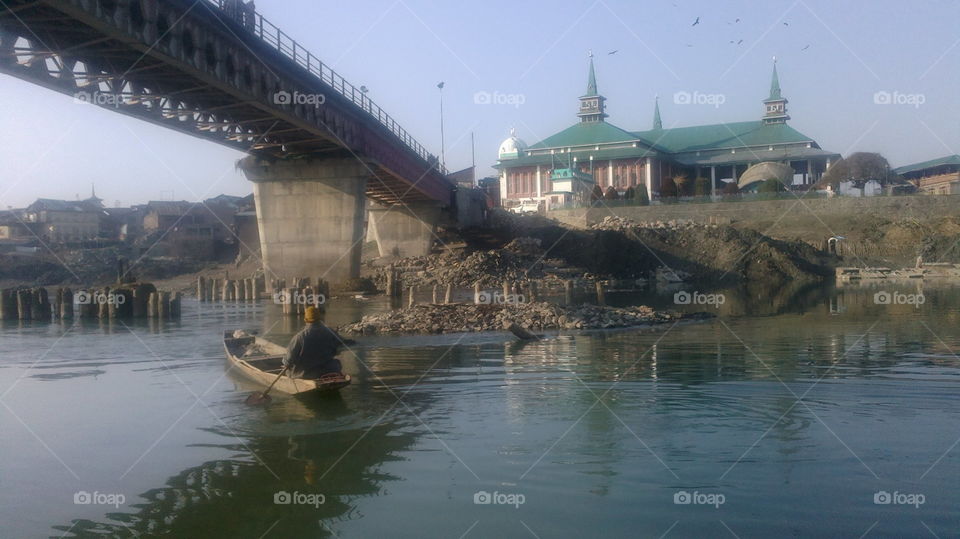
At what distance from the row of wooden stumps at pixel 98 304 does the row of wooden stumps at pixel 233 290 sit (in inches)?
415

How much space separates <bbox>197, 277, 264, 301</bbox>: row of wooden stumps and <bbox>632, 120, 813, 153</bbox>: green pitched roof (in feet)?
190

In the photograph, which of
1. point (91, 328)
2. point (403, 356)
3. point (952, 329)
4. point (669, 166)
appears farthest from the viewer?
point (669, 166)

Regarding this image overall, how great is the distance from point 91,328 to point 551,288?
29.9 m

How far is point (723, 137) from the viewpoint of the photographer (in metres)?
103

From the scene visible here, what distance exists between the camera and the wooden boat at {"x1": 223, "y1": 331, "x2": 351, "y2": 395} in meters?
16.5

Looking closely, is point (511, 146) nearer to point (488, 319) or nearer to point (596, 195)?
point (596, 195)

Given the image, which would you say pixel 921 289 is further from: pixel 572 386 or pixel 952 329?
pixel 572 386

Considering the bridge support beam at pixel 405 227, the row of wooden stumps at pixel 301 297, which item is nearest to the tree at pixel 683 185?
the bridge support beam at pixel 405 227

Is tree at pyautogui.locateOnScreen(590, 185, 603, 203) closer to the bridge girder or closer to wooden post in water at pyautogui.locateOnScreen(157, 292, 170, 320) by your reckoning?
the bridge girder

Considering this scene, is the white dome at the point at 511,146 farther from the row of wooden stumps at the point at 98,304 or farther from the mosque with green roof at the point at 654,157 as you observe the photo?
the row of wooden stumps at the point at 98,304

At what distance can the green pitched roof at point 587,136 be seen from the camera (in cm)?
10188

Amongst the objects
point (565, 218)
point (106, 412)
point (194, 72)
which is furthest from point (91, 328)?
point (565, 218)

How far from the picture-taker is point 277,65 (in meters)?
38.3

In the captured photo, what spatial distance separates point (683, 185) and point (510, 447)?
85.8 meters
